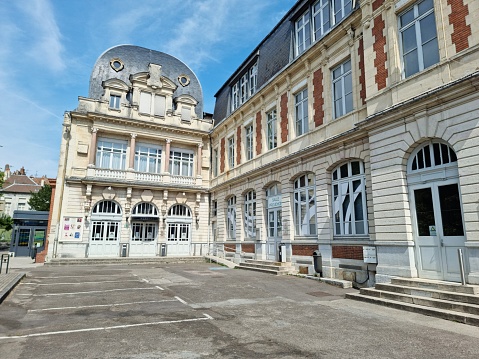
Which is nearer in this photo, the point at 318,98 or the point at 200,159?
the point at 318,98

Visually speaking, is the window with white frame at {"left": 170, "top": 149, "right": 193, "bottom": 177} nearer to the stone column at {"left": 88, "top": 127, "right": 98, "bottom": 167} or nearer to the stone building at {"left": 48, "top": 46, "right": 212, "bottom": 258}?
the stone building at {"left": 48, "top": 46, "right": 212, "bottom": 258}

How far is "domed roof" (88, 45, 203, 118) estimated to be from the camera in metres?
23.5

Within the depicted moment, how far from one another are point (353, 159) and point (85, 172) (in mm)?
17024

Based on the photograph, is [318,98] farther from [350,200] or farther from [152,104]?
[152,104]

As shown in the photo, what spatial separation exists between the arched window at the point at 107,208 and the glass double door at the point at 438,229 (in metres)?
18.4

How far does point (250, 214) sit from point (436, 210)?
35.9ft

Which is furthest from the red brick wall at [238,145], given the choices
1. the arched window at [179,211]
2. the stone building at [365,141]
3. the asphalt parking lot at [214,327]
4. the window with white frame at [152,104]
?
the asphalt parking lot at [214,327]

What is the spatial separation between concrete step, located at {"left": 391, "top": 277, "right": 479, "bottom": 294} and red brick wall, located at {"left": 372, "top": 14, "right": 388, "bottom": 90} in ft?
19.1

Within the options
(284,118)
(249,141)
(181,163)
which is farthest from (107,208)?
(284,118)

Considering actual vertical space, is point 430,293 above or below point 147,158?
below

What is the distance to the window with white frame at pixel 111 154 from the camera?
2230 centimetres

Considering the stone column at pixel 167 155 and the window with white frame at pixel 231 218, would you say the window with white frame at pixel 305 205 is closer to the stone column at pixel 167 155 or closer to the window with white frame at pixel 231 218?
the window with white frame at pixel 231 218

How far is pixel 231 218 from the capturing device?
68.7 ft

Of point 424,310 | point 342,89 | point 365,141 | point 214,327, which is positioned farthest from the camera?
point 342,89
